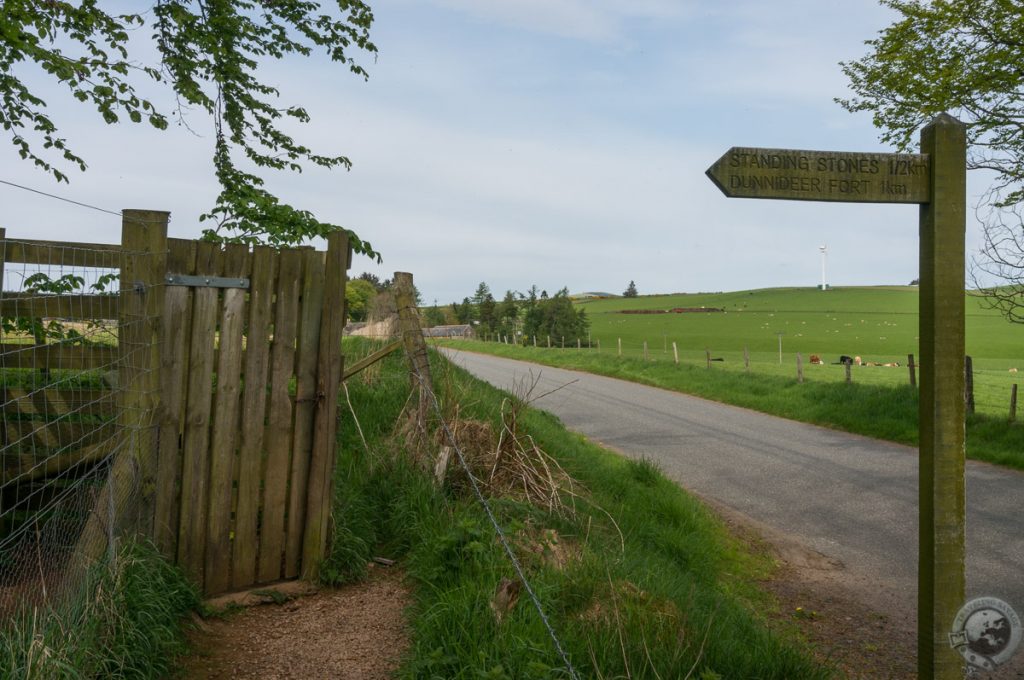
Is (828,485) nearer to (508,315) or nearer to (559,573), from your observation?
(559,573)

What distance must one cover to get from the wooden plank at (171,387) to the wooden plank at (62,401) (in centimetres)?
30

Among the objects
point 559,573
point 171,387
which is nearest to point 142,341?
point 171,387

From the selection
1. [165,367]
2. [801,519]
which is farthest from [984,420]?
[165,367]

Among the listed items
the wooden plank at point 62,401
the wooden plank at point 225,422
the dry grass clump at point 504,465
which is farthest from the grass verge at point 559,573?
the wooden plank at point 62,401

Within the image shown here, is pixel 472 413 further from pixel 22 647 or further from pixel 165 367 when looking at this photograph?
pixel 22 647

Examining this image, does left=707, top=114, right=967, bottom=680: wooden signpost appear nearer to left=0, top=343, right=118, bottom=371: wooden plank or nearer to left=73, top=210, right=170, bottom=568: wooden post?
left=73, top=210, right=170, bottom=568: wooden post

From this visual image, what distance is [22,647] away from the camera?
3027mm

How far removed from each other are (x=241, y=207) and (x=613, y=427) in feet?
27.1

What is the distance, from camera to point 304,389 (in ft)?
16.8

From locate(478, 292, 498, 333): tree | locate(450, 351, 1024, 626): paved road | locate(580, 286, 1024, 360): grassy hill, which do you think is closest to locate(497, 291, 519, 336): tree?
locate(478, 292, 498, 333): tree

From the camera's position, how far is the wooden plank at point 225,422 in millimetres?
4898

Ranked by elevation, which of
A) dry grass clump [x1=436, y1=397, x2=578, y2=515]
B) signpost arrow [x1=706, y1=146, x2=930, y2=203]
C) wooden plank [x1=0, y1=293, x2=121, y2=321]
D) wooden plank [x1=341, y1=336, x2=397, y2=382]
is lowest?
dry grass clump [x1=436, y1=397, x2=578, y2=515]

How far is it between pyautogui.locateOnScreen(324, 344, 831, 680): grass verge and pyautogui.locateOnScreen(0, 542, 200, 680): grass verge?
3.69ft

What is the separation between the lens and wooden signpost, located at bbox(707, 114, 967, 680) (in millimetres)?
4148
